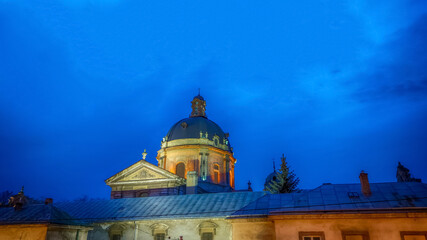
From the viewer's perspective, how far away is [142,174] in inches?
1443

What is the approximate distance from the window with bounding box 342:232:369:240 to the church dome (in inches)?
1086

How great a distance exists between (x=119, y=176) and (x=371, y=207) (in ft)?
95.7

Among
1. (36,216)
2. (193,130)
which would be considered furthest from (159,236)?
(193,130)

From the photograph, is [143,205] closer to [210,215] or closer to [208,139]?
[210,215]

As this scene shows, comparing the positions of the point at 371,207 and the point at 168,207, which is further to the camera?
the point at 168,207

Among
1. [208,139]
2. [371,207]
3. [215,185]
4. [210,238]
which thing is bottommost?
[210,238]

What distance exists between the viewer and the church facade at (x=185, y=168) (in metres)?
35.6

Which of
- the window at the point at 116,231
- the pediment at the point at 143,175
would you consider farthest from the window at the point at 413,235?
the pediment at the point at 143,175

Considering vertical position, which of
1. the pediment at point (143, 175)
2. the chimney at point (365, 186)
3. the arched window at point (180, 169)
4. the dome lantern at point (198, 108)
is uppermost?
the dome lantern at point (198, 108)

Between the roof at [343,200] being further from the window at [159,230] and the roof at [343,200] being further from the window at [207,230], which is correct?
the window at [159,230]

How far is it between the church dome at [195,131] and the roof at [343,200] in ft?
76.8

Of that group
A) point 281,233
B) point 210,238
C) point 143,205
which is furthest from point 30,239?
point 281,233

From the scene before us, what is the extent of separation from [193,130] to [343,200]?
27.3 meters

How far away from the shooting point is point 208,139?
42.0m
